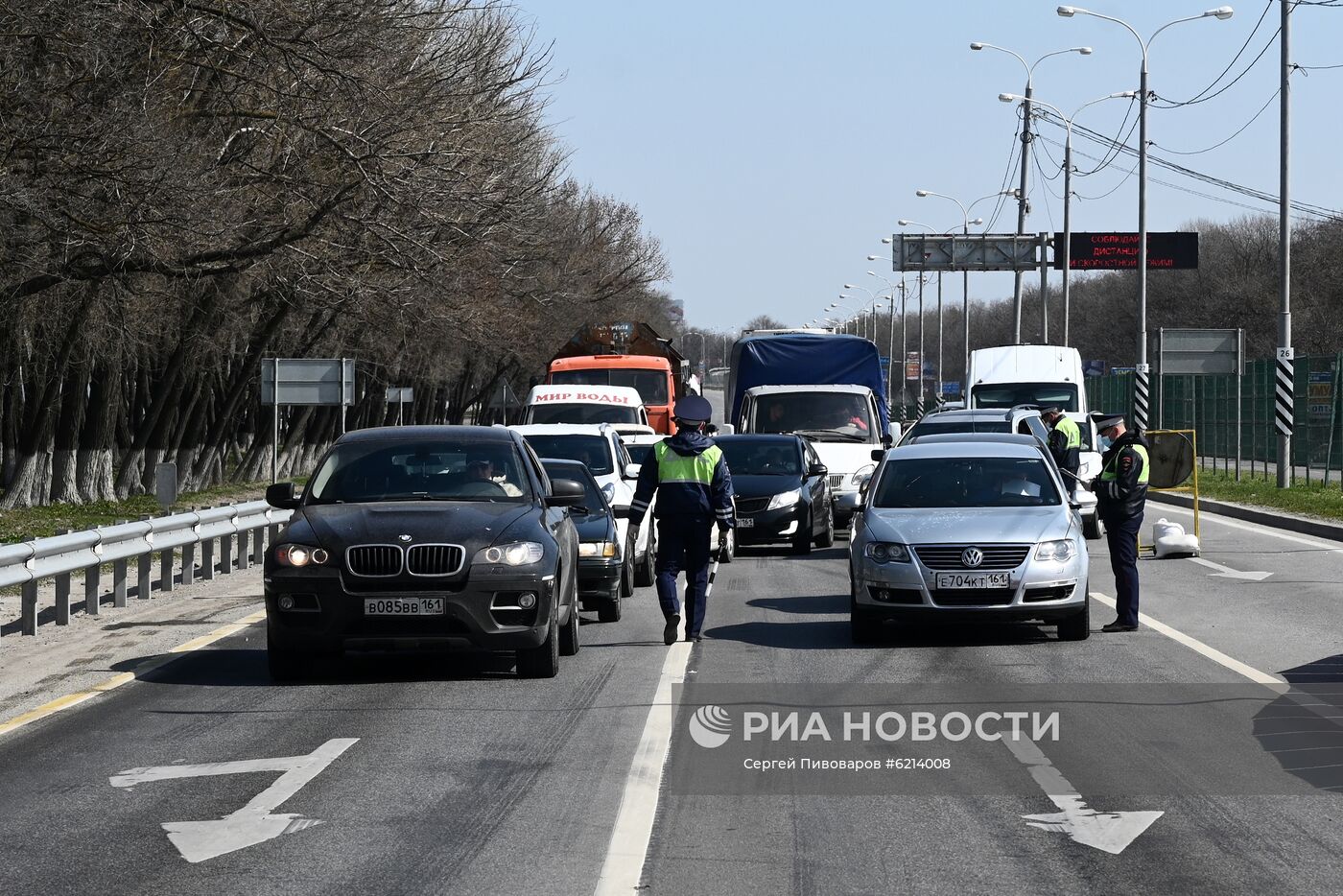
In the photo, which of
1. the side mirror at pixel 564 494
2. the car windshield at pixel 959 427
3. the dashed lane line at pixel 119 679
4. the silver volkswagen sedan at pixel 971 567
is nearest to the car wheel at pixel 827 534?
the car windshield at pixel 959 427

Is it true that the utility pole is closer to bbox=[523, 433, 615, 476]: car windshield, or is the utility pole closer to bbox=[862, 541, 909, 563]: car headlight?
bbox=[523, 433, 615, 476]: car windshield

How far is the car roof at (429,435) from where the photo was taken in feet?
41.9

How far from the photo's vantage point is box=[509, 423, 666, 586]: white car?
1906cm

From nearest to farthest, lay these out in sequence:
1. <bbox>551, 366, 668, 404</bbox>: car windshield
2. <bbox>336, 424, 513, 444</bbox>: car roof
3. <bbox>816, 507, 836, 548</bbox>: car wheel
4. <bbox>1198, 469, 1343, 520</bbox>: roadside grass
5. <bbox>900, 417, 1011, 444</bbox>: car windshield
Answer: <bbox>336, 424, 513, 444</bbox>: car roof < <bbox>816, 507, 836, 548</bbox>: car wheel < <bbox>900, 417, 1011, 444</bbox>: car windshield < <bbox>1198, 469, 1343, 520</bbox>: roadside grass < <bbox>551, 366, 668, 404</bbox>: car windshield

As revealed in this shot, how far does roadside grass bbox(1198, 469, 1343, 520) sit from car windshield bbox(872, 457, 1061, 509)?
46.5 ft

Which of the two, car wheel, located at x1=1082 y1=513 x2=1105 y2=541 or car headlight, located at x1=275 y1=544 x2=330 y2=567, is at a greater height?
car headlight, located at x1=275 y1=544 x2=330 y2=567

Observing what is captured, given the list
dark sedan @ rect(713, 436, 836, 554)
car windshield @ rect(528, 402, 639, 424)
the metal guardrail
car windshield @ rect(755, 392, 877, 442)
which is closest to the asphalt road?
the metal guardrail

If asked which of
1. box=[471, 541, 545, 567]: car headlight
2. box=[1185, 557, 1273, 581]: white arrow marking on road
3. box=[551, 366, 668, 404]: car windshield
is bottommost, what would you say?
box=[1185, 557, 1273, 581]: white arrow marking on road

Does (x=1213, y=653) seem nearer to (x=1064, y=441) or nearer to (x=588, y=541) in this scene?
(x=588, y=541)

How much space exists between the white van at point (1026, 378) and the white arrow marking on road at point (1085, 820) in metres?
Answer: 28.8

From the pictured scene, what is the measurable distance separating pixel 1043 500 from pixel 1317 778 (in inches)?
260

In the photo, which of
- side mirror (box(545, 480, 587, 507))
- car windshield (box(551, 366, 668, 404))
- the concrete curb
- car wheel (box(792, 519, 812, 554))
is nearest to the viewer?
side mirror (box(545, 480, 587, 507))

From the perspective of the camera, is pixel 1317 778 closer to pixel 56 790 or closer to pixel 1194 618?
pixel 56 790

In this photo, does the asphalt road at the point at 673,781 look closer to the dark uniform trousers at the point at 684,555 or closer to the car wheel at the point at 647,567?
the dark uniform trousers at the point at 684,555
